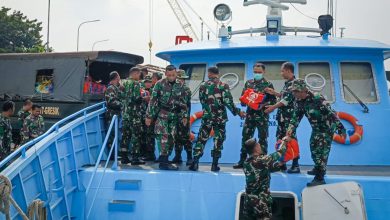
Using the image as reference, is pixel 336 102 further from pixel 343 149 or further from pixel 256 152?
pixel 256 152

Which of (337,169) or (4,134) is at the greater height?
(4,134)

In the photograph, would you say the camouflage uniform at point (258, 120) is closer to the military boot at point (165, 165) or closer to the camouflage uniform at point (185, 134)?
the camouflage uniform at point (185, 134)

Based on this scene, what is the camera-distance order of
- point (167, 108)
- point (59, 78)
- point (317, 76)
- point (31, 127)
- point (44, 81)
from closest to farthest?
point (167, 108) → point (317, 76) → point (31, 127) → point (59, 78) → point (44, 81)

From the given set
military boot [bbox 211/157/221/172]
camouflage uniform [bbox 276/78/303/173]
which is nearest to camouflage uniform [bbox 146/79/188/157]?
military boot [bbox 211/157/221/172]

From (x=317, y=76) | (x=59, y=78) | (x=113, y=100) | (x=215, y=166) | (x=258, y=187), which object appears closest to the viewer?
(x=258, y=187)

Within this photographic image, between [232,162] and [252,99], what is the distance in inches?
42.6

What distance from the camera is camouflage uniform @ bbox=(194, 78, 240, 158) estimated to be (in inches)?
217

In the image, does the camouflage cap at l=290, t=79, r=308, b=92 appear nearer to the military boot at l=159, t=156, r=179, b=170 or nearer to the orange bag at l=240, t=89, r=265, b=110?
the orange bag at l=240, t=89, r=265, b=110

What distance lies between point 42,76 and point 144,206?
724cm

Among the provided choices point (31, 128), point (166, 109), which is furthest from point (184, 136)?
point (31, 128)

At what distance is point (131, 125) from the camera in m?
6.33

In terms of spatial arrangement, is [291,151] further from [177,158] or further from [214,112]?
[177,158]

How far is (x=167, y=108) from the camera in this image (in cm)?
571

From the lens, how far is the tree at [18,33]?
41.1m
